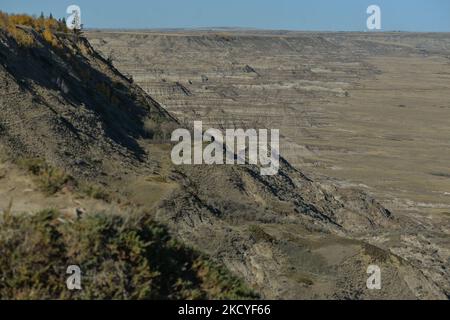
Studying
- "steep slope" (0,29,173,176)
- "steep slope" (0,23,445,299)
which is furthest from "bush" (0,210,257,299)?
"steep slope" (0,29,173,176)

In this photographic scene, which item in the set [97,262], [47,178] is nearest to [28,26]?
[47,178]

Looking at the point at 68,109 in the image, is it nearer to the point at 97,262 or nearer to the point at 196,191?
the point at 196,191

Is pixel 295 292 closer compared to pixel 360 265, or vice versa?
pixel 295 292

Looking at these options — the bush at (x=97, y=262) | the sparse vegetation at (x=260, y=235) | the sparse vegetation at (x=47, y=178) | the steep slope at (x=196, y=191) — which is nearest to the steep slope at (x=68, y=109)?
the steep slope at (x=196, y=191)

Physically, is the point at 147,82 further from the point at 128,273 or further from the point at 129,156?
the point at 128,273
